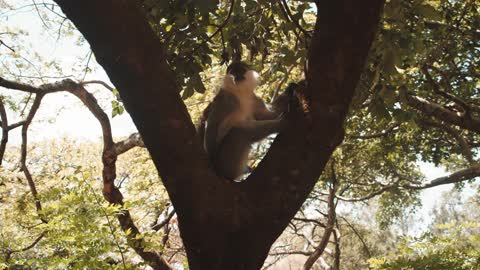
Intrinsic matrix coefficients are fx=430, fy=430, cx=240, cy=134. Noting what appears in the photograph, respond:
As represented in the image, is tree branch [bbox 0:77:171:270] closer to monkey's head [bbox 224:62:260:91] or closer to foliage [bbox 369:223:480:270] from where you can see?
monkey's head [bbox 224:62:260:91]

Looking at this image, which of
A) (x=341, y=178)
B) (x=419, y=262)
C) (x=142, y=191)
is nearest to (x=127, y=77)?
(x=419, y=262)

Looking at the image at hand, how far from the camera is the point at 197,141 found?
181 cm

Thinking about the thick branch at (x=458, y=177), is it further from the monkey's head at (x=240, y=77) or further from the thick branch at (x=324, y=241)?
the monkey's head at (x=240, y=77)

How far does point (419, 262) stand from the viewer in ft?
12.6

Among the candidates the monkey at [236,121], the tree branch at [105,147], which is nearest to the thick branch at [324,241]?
the tree branch at [105,147]

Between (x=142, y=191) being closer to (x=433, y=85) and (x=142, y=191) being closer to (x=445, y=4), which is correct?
(x=433, y=85)

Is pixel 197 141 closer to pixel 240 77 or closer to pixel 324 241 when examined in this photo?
pixel 240 77

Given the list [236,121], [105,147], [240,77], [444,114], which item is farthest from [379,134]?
[105,147]

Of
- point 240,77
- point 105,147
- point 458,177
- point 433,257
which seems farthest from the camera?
point 458,177

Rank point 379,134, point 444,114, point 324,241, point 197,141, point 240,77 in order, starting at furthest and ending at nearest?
point 324,241 < point 379,134 < point 444,114 < point 240,77 < point 197,141

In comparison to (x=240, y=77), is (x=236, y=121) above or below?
below

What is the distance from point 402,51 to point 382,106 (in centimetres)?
34

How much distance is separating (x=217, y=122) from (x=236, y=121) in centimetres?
17

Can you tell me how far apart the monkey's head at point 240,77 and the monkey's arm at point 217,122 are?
5.3 inches
